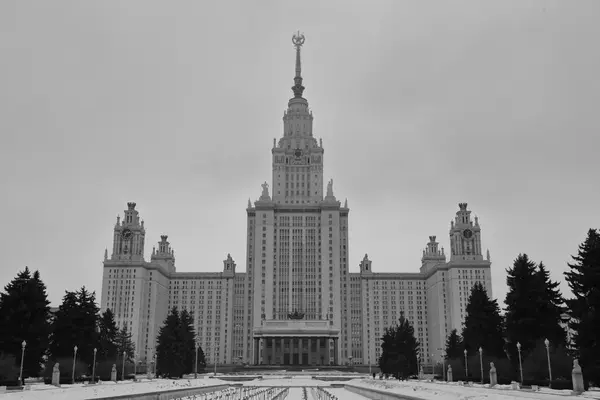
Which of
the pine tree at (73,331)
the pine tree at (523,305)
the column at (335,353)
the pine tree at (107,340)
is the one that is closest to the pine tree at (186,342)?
the pine tree at (107,340)

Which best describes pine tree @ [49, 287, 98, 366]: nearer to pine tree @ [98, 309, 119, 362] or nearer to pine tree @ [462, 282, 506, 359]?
pine tree @ [98, 309, 119, 362]

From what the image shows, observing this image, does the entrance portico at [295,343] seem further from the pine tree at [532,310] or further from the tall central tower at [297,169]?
the pine tree at [532,310]

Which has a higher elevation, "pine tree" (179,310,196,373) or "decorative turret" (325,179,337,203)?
"decorative turret" (325,179,337,203)

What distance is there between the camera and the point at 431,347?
17150cm

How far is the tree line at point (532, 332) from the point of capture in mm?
46844

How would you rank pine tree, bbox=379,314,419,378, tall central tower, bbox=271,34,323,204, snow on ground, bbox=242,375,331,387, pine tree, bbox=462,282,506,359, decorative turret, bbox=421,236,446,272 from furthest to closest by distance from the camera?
decorative turret, bbox=421,236,446,272 < tall central tower, bbox=271,34,323,204 < snow on ground, bbox=242,375,331,387 < pine tree, bbox=379,314,419,378 < pine tree, bbox=462,282,506,359

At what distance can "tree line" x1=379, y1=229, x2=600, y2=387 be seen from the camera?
Result: 4684 cm

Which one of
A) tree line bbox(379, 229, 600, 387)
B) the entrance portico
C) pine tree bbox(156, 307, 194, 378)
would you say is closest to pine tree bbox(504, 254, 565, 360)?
tree line bbox(379, 229, 600, 387)

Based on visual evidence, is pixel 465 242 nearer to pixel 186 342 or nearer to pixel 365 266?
pixel 365 266

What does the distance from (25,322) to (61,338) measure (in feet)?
50.7

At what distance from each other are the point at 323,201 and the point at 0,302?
114 meters

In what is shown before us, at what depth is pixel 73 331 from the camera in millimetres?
81688

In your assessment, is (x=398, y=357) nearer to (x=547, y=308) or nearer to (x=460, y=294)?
(x=547, y=308)

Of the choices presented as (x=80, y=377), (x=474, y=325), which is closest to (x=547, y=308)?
(x=474, y=325)
